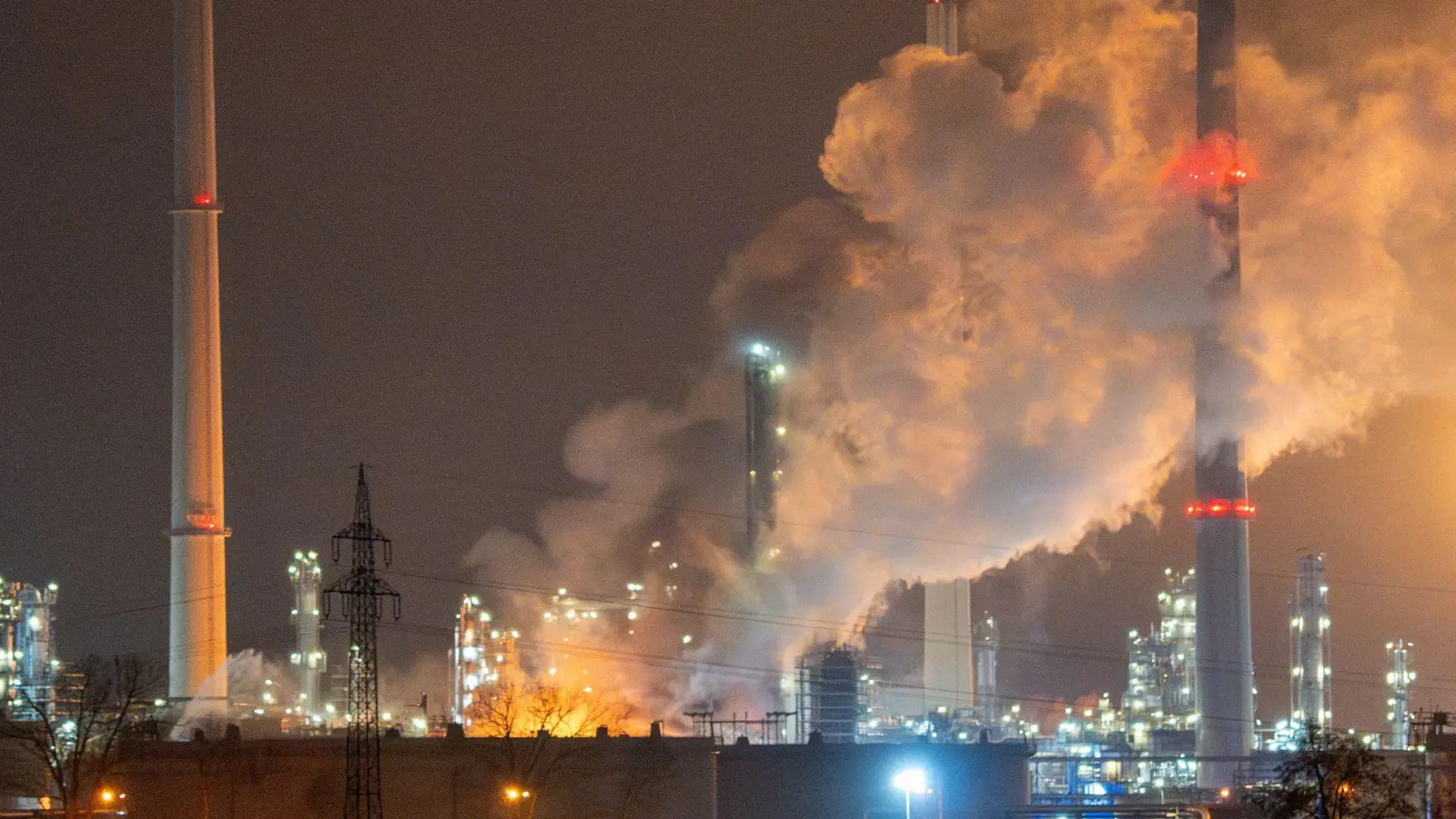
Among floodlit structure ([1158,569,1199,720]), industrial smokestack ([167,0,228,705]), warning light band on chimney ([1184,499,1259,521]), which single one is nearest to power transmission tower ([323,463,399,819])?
industrial smokestack ([167,0,228,705])

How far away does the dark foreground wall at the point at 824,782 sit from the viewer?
199 feet

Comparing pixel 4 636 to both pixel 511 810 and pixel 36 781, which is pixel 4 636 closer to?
pixel 36 781

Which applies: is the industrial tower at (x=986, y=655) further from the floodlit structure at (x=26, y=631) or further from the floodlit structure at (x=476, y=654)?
the floodlit structure at (x=26, y=631)

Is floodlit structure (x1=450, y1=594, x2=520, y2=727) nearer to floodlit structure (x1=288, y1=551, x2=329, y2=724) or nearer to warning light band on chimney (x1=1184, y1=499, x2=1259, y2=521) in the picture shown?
floodlit structure (x1=288, y1=551, x2=329, y2=724)

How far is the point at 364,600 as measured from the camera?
173 ft

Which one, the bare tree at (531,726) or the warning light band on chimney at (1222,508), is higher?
the warning light band on chimney at (1222,508)

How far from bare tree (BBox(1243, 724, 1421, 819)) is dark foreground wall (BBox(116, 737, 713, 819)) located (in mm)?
16947

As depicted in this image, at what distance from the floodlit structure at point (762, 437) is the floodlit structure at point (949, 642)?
18.5 metres

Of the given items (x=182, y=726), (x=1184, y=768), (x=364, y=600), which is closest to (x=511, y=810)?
(x=364, y=600)

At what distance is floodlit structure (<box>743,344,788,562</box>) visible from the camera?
86500 millimetres

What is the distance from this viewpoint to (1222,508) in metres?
85.8

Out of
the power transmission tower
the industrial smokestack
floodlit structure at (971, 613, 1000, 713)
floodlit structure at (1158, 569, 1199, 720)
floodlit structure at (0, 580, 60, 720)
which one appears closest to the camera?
the power transmission tower

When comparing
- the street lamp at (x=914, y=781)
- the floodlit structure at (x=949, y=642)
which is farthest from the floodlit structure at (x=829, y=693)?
the floodlit structure at (x=949, y=642)

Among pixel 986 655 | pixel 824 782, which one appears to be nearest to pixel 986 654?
pixel 986 655
